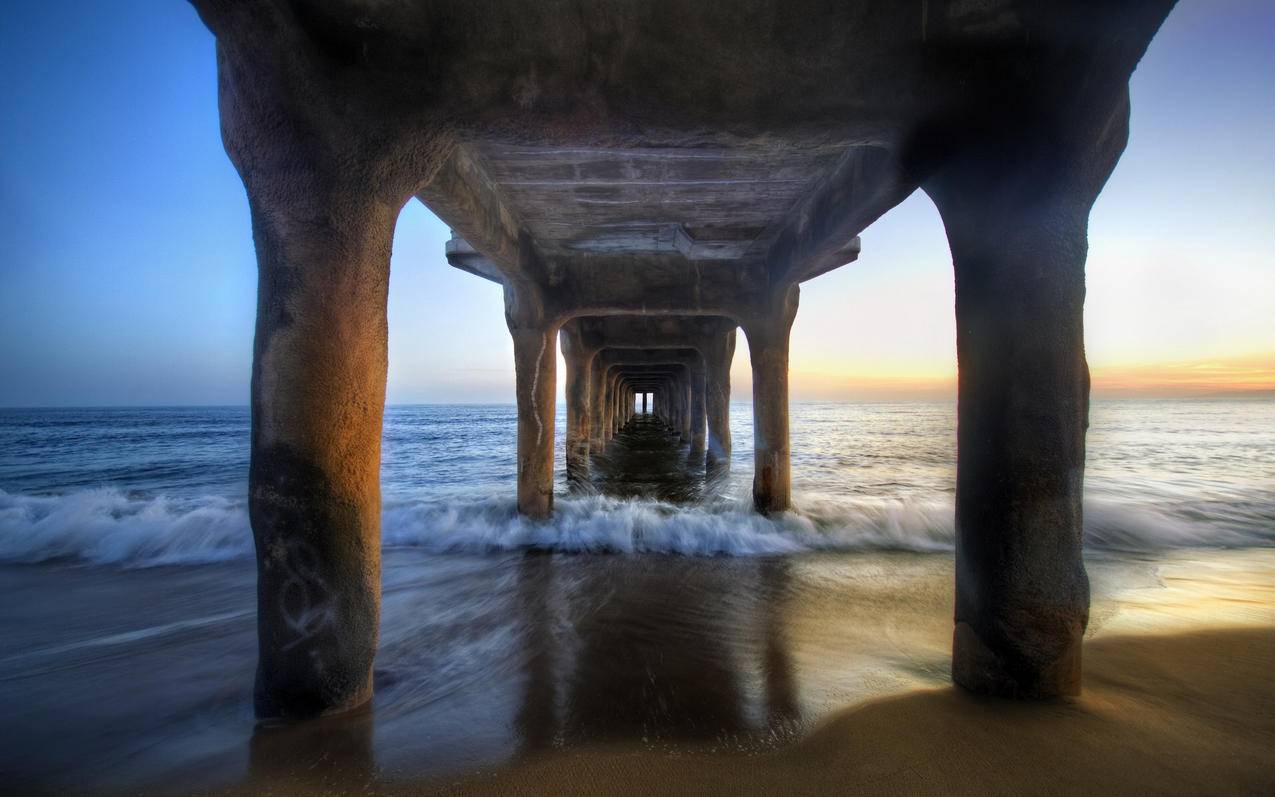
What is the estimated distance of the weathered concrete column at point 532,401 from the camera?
22.7 feet

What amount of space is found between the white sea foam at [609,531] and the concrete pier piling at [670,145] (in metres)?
4.19

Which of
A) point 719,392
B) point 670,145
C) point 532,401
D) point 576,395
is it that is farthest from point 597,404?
point 670,145

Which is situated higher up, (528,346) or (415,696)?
(528,346)

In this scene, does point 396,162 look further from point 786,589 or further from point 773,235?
point 773,235

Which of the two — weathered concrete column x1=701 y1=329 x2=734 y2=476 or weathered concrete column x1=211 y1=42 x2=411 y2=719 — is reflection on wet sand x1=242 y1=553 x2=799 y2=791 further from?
weathered concrete column x1=701 y1=329 x2=734 y2=476

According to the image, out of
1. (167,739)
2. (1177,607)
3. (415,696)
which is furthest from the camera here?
(1177,607)

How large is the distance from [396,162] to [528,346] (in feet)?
15.6

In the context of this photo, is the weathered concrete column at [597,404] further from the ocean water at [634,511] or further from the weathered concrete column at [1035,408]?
the weathered concrete column at [1035,408]

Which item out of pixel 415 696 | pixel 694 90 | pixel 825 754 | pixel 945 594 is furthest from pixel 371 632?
pixel 945 594

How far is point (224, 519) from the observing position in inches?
294

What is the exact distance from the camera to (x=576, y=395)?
13.1 metres

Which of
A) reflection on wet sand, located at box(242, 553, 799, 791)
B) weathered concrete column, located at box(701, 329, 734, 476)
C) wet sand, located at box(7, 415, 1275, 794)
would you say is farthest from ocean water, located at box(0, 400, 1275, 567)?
reflection on wet sand, located at box(242, 553, 799, 791)

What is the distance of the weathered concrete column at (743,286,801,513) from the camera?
7207 millimetres

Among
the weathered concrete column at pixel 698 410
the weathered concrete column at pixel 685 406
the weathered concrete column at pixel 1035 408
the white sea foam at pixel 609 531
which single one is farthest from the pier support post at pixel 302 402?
the weathered concrete column at pixel 685 406
